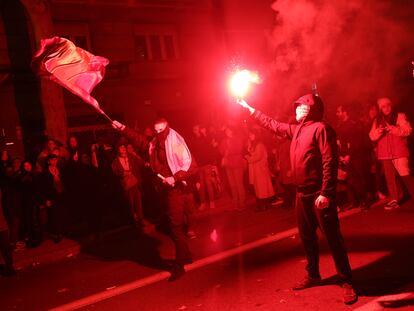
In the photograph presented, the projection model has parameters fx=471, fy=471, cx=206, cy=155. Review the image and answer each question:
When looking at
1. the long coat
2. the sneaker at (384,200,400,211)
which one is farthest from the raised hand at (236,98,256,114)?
the long coat

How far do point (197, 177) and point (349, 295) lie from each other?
756 centimetres

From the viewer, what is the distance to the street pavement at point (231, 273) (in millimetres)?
5277

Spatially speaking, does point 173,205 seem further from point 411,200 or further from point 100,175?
point 411,200

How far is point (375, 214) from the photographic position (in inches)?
349

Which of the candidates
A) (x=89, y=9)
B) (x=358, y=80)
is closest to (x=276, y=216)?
(x=358, y=80)

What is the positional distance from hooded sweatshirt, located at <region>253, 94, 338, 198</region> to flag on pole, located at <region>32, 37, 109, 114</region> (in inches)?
110

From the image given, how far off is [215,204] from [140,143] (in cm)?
589

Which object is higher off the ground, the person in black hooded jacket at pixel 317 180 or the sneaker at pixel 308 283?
the person in black hooded jacket at pixel 317 180

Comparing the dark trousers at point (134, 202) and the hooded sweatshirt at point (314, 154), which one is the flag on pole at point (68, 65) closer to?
the hooded sweatshirt at point (314, 154)

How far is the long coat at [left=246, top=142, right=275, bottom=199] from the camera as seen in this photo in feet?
36.2

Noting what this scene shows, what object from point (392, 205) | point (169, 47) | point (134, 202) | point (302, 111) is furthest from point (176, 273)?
point (169, 47)

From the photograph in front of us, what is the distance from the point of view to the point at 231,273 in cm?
640

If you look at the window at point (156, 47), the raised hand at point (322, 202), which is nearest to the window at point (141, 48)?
the window at point (156, 47)

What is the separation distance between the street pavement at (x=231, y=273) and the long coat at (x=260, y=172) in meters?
1.45
